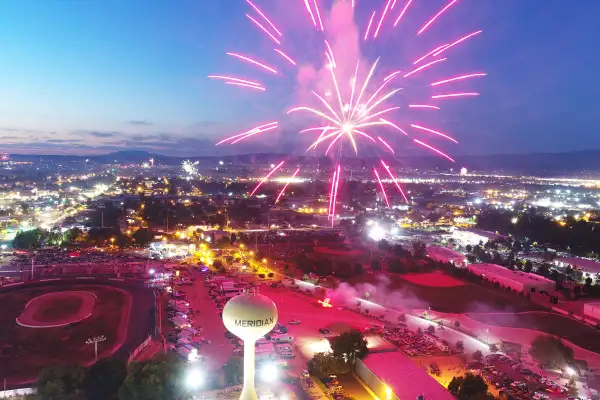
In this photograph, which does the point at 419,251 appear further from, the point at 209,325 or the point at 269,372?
the point at 269,372

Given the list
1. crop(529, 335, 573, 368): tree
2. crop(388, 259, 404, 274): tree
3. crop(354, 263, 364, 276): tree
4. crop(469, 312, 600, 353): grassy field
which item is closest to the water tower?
crop(529, 335, 573, 368): tree

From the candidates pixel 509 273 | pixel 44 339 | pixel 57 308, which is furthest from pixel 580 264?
pixel 44 339

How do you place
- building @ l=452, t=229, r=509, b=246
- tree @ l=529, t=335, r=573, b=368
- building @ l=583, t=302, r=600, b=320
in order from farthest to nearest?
building @ l=452, t=229, r=509, b=246 < building @ l=583, t=302, r=600, b=320 < tree @ l=529, t=335, r=573, b=368

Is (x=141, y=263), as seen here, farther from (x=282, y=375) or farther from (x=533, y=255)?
(x=533, y=255)

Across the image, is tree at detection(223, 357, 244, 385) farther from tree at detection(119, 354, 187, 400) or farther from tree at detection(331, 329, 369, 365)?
tree at detection(331, 329, 369, 365)

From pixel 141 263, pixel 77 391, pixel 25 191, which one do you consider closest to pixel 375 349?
pixel 77 391
